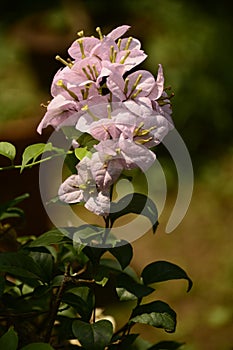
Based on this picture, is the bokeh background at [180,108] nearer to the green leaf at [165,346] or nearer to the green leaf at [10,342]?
the green leaf at [165,346]

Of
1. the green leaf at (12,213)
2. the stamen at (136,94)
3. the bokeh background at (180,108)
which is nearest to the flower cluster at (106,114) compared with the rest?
the stamen at (136,94)

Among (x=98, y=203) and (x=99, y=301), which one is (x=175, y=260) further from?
(x=98, y=203)

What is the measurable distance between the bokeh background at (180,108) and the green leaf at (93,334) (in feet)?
3.22

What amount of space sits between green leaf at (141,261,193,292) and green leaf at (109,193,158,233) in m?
0.09

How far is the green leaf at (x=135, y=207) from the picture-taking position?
0.76 metres

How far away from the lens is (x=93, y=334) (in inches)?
28.9

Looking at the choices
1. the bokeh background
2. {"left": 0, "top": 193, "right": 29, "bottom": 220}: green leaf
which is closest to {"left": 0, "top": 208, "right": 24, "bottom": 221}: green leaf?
{"left": 0, "top": 193, "right": 29, "bottom": 220}: green leaf

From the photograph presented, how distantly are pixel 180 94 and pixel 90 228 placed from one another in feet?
5.73

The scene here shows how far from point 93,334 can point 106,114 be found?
0.23 m

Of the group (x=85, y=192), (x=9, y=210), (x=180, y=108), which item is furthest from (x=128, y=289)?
(x=180, y=108)

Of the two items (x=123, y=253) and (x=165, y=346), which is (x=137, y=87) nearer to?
(x=123, y=253)

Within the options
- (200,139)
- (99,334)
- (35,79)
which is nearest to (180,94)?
(200,139)

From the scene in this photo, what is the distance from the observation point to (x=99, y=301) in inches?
71.3

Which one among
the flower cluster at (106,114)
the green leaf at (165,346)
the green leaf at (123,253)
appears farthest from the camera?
the green leaf at (165,346)
